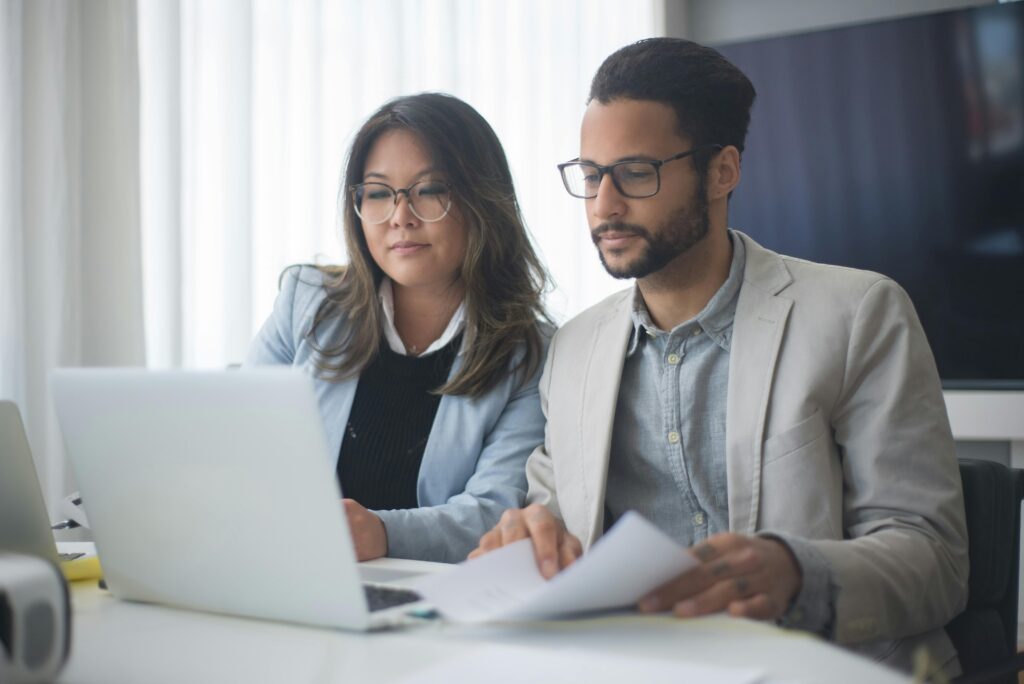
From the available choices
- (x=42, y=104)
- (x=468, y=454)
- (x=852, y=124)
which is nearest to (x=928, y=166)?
(x=852, y=124)

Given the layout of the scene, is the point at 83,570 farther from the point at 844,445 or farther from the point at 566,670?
the point at 844,445

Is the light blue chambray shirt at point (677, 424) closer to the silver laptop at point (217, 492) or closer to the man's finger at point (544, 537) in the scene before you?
the man's finger at point (544, 537)

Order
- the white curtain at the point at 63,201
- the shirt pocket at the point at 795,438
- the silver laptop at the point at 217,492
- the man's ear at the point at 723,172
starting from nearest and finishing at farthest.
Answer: the silver laptop at the point at 217,492, the shirt pocket at the point at 795,438, the man's ear at the point at 723,172, the white curtain at the point at 63,201

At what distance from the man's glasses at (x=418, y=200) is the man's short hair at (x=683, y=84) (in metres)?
0.43

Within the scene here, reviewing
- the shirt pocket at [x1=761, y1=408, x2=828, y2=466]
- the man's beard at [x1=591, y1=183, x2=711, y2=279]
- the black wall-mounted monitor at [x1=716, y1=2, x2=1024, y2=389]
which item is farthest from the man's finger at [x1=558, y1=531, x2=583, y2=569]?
the black wall-mounted monitor at [x1=716, y1=2, x2=1024, y2=389]

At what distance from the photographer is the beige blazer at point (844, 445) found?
1293 mm

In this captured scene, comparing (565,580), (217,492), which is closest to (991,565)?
(565,580)

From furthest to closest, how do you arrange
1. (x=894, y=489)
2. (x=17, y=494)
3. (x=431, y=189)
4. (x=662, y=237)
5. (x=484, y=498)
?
(x=431, y=189) < (x=484, y=498) < (x=662, y=237) < (x=894, y=489) < (x=17, y=494)

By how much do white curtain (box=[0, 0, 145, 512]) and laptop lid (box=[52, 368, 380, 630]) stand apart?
5.59ft

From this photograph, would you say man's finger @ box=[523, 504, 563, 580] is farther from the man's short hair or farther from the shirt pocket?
the man's short hair

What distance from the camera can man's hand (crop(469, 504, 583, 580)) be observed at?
1.09 meters

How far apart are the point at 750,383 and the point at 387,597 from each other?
66cm

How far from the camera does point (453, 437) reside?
187 cm

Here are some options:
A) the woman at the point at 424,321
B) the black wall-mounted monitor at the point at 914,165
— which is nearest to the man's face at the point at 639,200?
the woman at the point at 424,321
